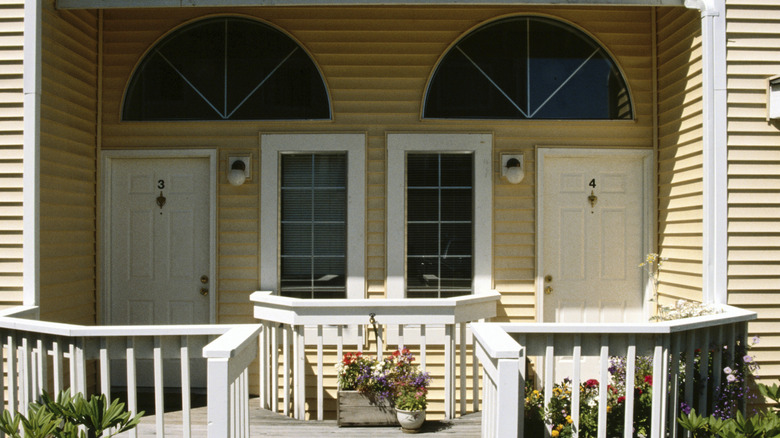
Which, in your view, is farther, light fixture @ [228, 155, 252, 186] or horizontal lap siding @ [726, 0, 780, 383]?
light fixture @ [228, 155, 252, 186]

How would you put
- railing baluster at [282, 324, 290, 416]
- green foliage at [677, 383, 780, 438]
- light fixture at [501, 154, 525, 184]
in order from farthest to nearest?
light fixture at [501, 154, 525, 184] → railing baluster at [282, 324, 290, 416] → green foliage at [677, 383, 780, 438]

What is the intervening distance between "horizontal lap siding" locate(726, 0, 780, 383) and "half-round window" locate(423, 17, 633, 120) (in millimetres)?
1069

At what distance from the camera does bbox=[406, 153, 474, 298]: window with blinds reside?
513 cm

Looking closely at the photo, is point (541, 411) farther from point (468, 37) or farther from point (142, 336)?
point (468, 37)

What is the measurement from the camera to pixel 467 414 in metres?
4.41

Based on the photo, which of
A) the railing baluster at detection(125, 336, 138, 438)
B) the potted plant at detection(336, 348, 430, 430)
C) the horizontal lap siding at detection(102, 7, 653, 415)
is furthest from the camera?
the horizontal lap siding at detection(102, 7, 653, 415)

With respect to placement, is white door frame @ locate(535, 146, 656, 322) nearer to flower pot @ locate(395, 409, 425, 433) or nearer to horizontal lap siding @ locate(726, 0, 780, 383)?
horizontal lap siding @ locate(726, 0, 780, 383)

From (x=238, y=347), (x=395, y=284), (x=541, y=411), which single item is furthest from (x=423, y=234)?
(x=238, y=347)

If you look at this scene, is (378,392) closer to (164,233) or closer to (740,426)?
(740,426)

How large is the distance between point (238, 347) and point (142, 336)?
73cm

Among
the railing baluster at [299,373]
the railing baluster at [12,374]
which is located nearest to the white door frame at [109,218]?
the railing baluster at [299,373]

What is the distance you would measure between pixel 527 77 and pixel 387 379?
2728mm

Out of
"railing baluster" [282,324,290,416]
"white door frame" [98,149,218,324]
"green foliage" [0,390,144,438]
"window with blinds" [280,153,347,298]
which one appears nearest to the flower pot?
"railing baluster" [282,324,290,416]

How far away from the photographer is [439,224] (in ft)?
16.9
